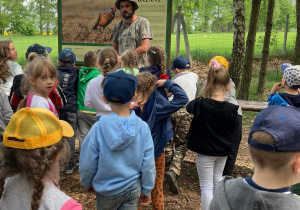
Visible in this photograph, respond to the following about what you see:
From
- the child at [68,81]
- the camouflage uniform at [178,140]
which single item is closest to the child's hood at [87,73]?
the child at [68,81]

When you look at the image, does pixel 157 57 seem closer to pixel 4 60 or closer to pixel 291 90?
pixel 291 90

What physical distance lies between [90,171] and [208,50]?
1506cm

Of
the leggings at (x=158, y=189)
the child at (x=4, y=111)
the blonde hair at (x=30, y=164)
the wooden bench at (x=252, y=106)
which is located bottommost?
the leggings at (x=158, y=189)

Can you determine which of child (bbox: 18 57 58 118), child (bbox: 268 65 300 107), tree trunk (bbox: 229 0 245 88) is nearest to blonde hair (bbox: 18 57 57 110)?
child (bbox: 18 57 58 118)

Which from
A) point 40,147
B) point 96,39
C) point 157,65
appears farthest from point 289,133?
point 96,39

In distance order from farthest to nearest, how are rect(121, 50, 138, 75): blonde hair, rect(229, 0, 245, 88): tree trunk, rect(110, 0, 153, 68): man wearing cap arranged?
rect(229, 0, 245, 88): tree trunk < rect(110, 0, 153, 68): man wearing cap < rect(121, 50, 138, 75): blonde hair

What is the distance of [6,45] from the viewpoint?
477cm

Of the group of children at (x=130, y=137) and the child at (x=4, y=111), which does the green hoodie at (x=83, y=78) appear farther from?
the child at (x=4, y=111)

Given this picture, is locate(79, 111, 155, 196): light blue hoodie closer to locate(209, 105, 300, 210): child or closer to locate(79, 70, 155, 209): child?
locate(79, 70, 155, 209): child

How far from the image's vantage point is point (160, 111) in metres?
3.38

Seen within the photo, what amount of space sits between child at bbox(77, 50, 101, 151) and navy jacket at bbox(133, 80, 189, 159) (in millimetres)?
1413

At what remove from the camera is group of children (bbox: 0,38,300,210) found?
1528mm

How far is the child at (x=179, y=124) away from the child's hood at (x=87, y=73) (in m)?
1.06

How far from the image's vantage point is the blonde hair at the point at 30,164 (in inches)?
66.6
